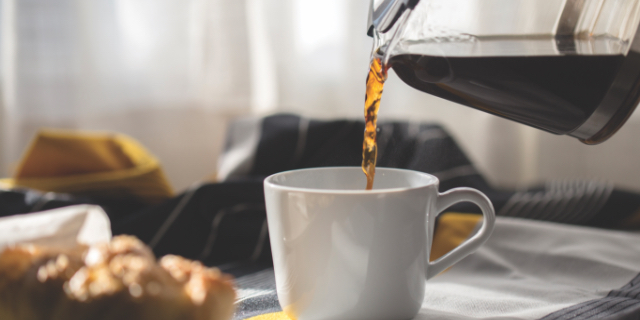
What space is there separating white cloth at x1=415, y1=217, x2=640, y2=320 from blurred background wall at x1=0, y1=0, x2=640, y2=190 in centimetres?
42

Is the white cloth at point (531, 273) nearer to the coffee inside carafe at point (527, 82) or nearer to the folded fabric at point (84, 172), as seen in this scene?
the coffee inside carafe at point (527, 82)

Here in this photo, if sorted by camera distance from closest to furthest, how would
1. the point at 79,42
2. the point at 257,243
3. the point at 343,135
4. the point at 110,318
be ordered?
the point at 110,318
the point at 257,243
the point at 343,135
the point at 79,42

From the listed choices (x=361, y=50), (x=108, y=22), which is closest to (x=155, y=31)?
(x=108, y=22)

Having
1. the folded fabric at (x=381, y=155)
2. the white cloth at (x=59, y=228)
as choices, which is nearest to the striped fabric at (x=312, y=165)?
the folded fabric at (x=381, y=155)

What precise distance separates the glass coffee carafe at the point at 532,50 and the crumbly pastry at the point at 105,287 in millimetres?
226

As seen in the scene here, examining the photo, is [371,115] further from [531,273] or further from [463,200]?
[531,273]

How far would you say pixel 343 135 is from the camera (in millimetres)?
806

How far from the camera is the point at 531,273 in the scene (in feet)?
1.73

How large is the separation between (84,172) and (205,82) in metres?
0.32

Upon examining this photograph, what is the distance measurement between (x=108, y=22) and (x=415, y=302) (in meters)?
0.85

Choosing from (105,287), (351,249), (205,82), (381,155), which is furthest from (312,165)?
(105,287)

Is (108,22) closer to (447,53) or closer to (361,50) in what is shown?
(361,50)

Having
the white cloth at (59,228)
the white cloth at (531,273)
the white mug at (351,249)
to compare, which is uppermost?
the white mug at (351,249)

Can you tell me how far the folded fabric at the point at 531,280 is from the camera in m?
0.40
